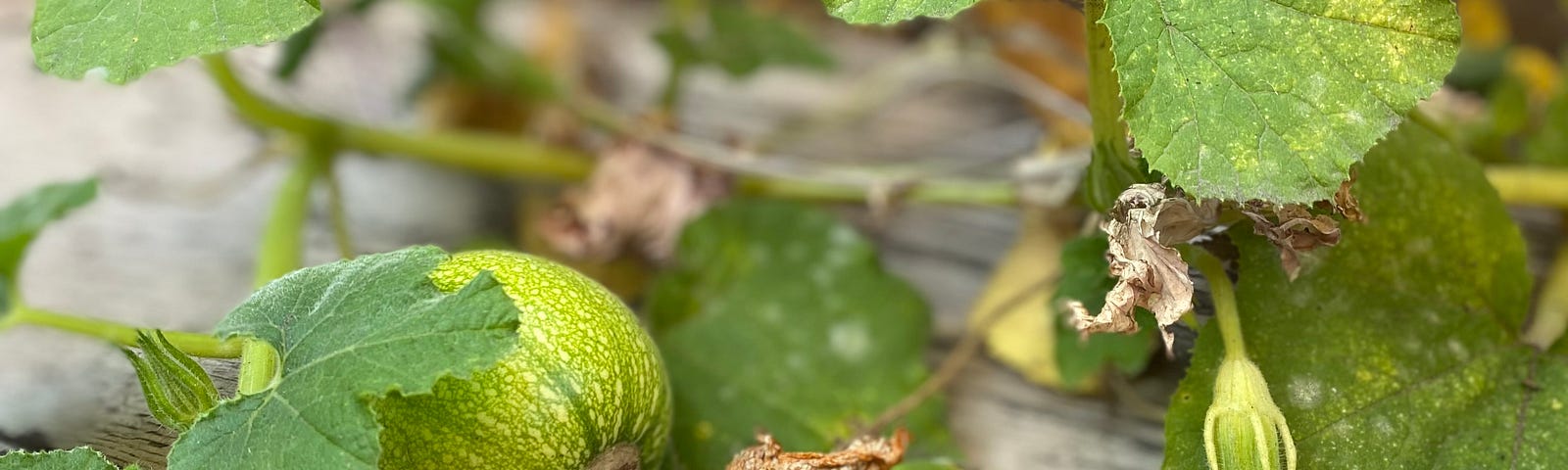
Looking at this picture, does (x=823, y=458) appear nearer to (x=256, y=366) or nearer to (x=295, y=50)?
(x=256, y=366)

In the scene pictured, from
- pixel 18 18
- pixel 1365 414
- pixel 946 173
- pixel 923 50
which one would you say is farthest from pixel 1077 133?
pixel 18 18

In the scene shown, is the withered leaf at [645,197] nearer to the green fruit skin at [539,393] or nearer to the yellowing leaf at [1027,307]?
the yellowing leaf at [1027,307]

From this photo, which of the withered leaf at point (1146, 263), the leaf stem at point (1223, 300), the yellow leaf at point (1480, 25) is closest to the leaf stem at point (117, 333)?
the withered leaf at point (1146, 263)

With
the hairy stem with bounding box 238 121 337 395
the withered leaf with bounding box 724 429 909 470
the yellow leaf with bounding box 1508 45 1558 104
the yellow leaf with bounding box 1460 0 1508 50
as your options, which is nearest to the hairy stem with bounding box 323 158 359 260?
the hairy stem with bounding box 238 121 337 395

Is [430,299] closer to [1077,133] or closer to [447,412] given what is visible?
[447,412]

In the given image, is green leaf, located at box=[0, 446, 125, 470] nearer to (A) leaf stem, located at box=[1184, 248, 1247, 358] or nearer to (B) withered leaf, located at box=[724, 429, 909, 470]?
(B) withered leaf, located at box=[724, 429, 909, 470]
